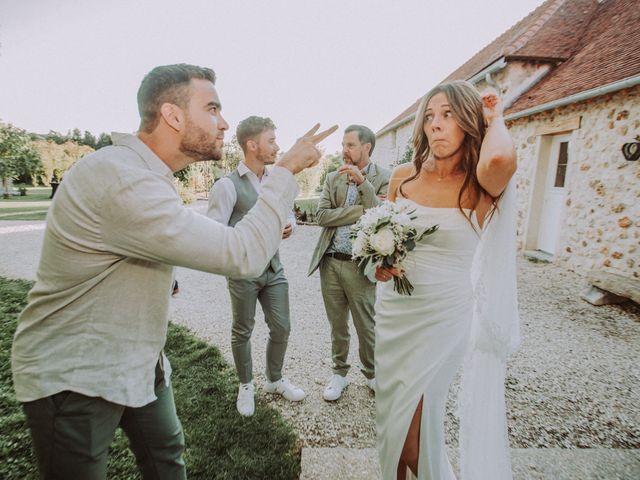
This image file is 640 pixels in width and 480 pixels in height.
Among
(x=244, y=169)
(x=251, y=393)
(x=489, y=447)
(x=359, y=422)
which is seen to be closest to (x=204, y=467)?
(x=251, y=393)

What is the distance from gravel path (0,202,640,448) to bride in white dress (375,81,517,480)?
903 mm

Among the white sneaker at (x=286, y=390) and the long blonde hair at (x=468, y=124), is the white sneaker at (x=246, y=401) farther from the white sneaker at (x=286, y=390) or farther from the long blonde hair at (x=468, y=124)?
the long blonde hair at (x=468, y=124)

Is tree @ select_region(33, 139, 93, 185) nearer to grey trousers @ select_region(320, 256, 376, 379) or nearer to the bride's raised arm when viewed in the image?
grey trousers @ select_region(320, 256, 376, 379)

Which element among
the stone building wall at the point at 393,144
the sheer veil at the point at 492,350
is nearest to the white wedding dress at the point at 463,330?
the sheer veil at the point at 492,350

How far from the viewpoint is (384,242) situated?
195 centimetres

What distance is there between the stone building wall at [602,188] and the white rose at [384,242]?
6836 mm

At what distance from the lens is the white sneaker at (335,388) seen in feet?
10.6

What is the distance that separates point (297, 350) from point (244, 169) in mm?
2424

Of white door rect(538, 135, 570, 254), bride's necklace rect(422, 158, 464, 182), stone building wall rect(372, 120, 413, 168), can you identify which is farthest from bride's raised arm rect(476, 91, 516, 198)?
stone building wall rect(372, 120, 413, 168)

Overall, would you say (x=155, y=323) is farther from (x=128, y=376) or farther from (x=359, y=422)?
(x=359, y=422)

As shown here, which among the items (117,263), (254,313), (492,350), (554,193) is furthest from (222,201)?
(554,193)

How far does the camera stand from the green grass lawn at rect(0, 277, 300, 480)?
7.75 feet

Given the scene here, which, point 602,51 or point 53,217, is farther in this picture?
point 602,51

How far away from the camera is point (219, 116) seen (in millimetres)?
1598
